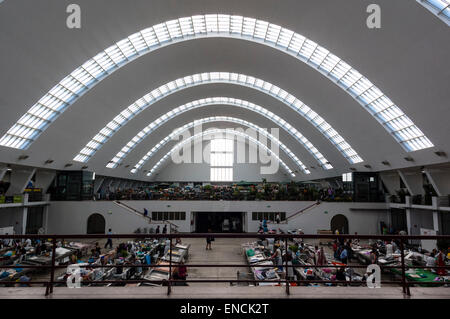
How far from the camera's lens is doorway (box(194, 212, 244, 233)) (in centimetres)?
3214

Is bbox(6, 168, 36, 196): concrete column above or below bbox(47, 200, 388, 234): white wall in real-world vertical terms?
above

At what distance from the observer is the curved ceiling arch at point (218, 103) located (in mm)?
36622

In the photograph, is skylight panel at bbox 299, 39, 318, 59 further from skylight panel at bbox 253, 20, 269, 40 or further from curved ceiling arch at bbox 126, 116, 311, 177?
curved ceiling arch at bbox 126, 116, 311, 177

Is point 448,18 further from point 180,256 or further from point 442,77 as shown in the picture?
point 180,256

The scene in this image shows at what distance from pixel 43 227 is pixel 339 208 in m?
29.4

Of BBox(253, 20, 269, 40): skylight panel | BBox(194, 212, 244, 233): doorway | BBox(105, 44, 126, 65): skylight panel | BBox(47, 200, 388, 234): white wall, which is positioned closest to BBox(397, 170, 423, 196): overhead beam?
BBox(47, 200, 388, 234): white wall

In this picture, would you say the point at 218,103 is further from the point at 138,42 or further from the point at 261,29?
the point at 138,42

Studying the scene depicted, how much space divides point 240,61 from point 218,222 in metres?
18.9

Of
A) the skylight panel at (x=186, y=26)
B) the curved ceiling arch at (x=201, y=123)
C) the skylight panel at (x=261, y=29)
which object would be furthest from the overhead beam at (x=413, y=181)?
the skylight panel at (x=186, y=26)

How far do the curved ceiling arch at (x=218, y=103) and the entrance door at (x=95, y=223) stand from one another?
1016cm

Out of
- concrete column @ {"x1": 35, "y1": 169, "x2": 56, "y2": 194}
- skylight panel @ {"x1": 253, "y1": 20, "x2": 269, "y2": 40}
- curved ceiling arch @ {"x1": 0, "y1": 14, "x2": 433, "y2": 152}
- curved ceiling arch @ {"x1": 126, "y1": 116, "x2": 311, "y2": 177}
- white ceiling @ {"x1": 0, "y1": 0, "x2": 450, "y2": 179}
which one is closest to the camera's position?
white ceiling @ {"x1": 0, "y1": 0, "x2": 450, "y2": 179}

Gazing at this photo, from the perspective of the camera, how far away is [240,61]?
80.9ft

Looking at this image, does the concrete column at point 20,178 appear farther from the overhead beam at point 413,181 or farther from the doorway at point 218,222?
the overhead beam at point 413,181

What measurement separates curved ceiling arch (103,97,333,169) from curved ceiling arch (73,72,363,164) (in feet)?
20.2
